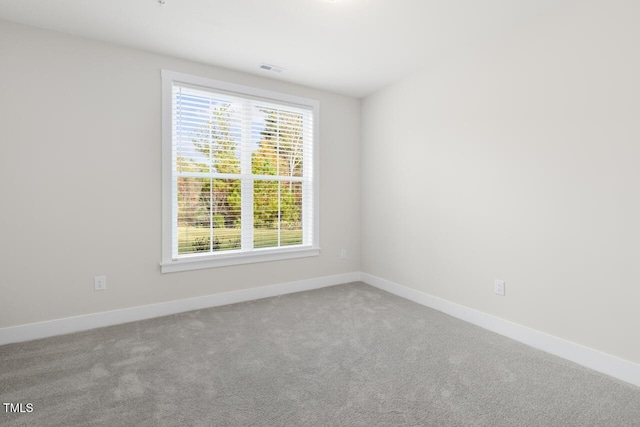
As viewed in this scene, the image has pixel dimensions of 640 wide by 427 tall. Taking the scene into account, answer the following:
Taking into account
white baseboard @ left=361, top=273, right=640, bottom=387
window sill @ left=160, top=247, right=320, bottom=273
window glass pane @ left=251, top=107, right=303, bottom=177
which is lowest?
white baseboard @ left=361, top=273, right=640, bottom=387

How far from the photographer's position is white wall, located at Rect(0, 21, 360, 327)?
8.19 feet

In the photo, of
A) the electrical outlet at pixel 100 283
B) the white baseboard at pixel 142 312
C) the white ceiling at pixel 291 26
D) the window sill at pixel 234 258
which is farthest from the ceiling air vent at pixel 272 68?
the electrical outlet at pixel 100 283

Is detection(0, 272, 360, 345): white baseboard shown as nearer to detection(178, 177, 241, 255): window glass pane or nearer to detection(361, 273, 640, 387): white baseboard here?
detection(178, 177, 241, 255): window glass pane

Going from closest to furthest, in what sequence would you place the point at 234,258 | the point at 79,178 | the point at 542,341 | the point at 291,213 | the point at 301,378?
the point at 301,378, the point at 542,341, the point at 79,178, the point at 234,258, the point at 291,213

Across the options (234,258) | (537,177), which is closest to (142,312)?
(234,258)

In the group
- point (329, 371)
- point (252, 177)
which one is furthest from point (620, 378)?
point (252, 177)

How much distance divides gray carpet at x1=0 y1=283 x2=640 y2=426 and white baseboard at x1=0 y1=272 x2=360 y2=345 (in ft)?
0.34

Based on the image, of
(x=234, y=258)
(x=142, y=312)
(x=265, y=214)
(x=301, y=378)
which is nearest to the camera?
(x=301, y=378)

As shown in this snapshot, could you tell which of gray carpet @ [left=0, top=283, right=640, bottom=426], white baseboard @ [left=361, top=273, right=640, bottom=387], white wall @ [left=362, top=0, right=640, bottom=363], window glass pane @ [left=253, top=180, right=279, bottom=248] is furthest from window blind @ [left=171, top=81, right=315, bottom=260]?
white baseboard @ [left=361, top=273, right=640, bottom=387]

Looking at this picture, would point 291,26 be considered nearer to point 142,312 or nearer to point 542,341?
point 142,312

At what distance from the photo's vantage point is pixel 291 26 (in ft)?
8.39

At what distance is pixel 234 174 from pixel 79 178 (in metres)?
1.36

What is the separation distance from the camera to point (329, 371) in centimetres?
208

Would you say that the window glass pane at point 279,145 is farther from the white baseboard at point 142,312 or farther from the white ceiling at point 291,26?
the white baseboard at point 142,312
